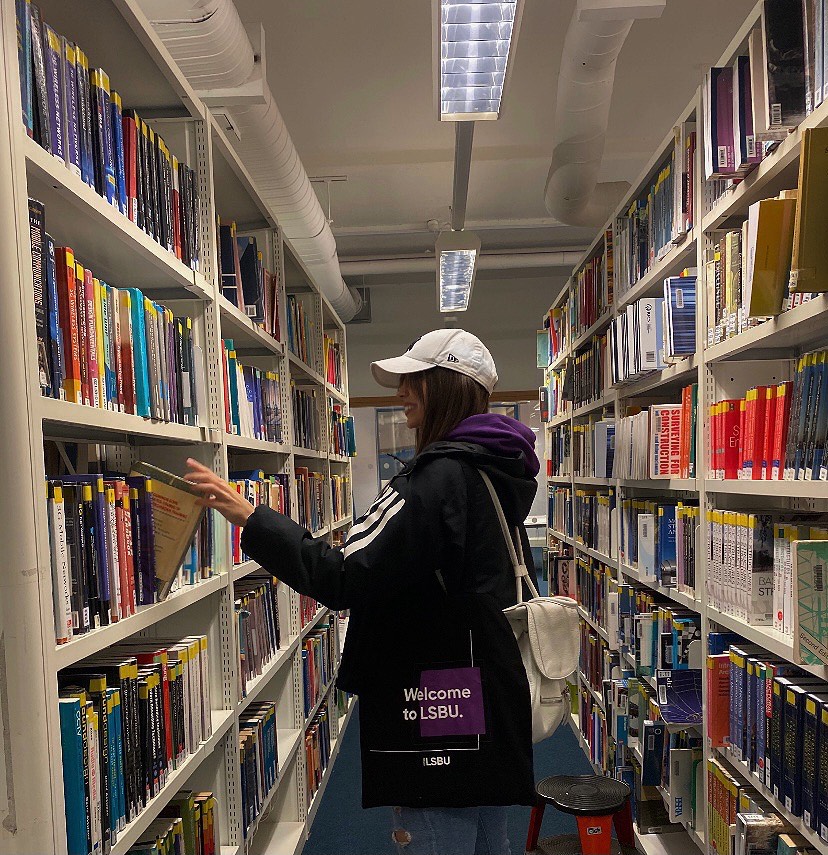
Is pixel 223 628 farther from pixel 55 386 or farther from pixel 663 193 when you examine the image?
pixel 663 193

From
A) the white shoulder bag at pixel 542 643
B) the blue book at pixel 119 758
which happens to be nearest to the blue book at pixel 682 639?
the white shoulder bag at pixel 542 643

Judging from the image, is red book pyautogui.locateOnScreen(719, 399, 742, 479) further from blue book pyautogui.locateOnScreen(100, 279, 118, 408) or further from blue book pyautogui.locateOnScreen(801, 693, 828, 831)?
blue book pyautogui.locateOnScreen(100, 279, 118, 408)

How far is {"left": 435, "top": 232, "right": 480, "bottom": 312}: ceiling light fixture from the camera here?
5.28 meters

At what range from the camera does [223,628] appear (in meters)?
2.31

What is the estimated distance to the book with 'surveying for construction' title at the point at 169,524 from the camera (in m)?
1.74

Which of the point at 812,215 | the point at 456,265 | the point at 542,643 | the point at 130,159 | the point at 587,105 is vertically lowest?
the point at 542,643

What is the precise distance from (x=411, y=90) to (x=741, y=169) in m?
2.80

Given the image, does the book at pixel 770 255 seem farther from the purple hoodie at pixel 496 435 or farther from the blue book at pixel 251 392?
the blue book at pixel 251 392

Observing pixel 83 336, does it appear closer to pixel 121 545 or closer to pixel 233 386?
pixel 121 545

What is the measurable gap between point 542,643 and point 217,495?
2.44 feet

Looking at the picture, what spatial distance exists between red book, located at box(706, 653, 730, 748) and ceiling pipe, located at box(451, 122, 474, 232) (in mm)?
2567

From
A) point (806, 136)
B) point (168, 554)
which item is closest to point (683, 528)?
point (806, 136)

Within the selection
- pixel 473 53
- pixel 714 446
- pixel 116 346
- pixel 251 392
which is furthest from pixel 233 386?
pixel 714 446

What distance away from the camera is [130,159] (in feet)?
5.90
